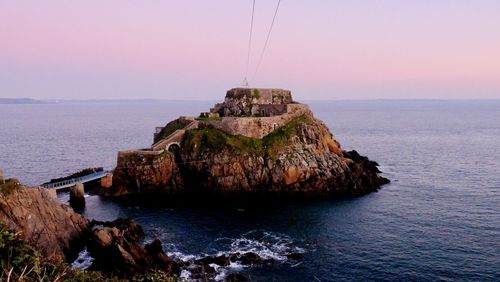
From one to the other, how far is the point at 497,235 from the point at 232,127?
140ft

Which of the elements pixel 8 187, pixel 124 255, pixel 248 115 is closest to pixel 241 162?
pixel 248 115

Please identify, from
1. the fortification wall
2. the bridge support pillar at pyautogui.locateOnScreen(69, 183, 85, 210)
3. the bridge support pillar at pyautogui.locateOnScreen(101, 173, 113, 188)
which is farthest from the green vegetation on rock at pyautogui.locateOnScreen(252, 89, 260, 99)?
the bridge support pillar at pyautogui.locateOnScreen(69, 183, 85, 210)

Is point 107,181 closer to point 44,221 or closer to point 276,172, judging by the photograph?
point 276,172

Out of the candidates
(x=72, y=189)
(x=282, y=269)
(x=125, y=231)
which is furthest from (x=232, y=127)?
(x=282, y=269)

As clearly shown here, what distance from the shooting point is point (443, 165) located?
94062 mm

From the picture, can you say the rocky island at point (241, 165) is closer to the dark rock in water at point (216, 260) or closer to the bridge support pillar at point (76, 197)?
the bridge support pillar at point (76, 197)

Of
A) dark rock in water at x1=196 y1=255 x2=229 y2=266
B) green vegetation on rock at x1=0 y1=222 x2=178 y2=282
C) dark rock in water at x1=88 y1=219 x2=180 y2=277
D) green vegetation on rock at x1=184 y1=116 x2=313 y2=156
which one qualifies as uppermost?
green vegetation on rock at x1=184 y1=116 x2=313 y2=156

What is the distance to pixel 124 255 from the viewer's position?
41719 millimetres

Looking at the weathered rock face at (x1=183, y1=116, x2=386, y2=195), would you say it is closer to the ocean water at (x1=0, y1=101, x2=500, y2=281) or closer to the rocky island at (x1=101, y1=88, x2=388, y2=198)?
the rocky island at (x1=101, y1=88, x2=388, y2=198)

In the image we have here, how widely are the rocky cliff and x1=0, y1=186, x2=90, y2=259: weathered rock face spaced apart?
69.6ft

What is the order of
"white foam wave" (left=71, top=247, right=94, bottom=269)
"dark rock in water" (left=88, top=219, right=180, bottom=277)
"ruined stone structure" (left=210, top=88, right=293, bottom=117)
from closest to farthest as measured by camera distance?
"dark rock in water" (left=88, top=219, right=180, bottom=277), "white foam wave" (left=71, top=247, right=94, bottom=269), "ruined stone structure" (left=210, top=88, right=293, bottom=117)

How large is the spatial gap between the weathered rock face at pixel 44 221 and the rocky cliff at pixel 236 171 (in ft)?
69.6

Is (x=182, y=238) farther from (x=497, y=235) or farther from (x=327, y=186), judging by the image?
(x=497, y=235)

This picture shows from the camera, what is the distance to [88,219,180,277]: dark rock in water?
41.3 m
